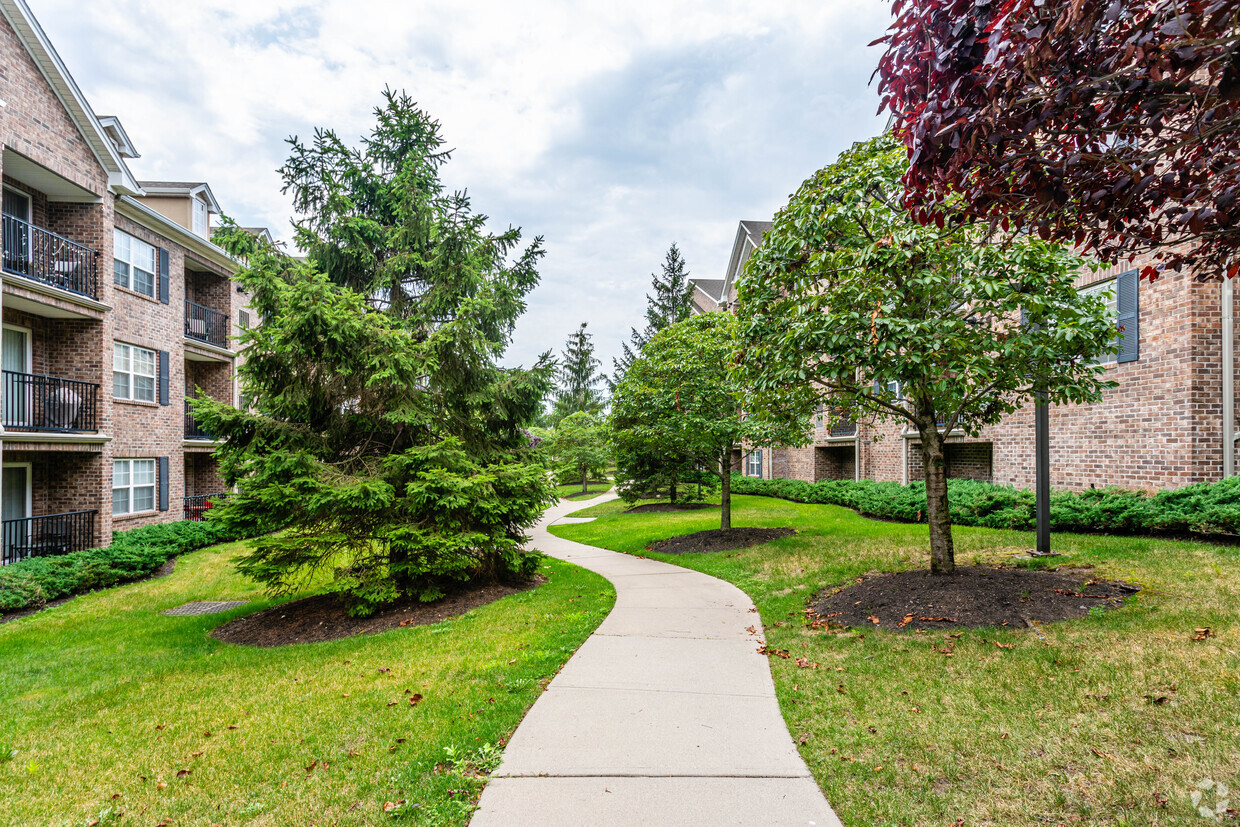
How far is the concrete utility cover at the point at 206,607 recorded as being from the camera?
9334mm

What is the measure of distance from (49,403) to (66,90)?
6.44m

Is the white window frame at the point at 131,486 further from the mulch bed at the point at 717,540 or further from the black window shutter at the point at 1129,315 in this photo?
the black window shutter at the point at 1129,315

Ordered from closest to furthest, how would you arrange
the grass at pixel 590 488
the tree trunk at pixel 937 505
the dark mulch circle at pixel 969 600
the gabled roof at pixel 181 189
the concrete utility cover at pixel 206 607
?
the dark mulch circle at pixel 969 600 → the tree trunk at pixel 937 505 → the concrete utility cover at pixel 206 607 → the gabled roof at pixel 181 189 → the grass at pixel 590 488

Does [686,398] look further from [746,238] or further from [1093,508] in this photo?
[746,238]

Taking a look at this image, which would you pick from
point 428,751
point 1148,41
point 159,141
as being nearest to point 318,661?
point 428,751

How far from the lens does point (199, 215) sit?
65.4 ft

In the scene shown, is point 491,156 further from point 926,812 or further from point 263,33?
point 926,812

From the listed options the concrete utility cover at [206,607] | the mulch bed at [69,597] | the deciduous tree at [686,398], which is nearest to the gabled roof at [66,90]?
the mulch bed at [69,597]

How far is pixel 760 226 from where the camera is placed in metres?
32.8

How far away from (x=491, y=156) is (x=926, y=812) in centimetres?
1230

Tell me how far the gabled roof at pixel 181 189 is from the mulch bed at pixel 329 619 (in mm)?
16732

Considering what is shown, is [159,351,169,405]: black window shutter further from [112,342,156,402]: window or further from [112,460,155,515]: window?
[112,460,155,515]: window

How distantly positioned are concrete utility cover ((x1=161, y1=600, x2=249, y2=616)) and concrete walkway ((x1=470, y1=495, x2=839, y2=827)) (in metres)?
6.94

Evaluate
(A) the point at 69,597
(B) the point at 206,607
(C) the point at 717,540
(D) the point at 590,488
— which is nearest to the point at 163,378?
(A) the point at 69,597
